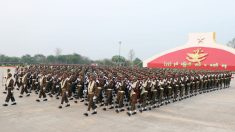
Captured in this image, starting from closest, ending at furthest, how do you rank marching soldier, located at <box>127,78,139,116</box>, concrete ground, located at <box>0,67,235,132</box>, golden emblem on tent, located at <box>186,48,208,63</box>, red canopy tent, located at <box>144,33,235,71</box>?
concrete ground, located at <box>0,67,235,132</box> < marching soldier, located at <box>127,78,139,116</box> < red canopy tent, located at <box>144,33,235,71</box> < golden emblem on tent, located at <box>186,48,208,63</box>

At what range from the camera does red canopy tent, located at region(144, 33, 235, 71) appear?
1709 inches

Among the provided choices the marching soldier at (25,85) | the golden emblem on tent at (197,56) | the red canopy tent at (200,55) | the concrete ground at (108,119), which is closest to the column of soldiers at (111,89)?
the marching soldier at (25,85)

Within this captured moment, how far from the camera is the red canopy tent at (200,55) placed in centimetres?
4341

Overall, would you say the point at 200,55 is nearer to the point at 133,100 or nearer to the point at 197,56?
the point at 197,56

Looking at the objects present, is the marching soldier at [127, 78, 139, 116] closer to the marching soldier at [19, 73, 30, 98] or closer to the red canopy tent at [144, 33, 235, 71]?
the marching soldier at [19, 73, 30, 98]

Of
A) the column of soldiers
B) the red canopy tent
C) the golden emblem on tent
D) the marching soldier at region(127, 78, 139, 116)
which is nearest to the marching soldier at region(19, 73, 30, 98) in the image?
the column of soldiers

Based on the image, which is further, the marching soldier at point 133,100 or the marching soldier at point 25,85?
the marching soldier at point 25,85

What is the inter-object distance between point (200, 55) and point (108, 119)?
123ft

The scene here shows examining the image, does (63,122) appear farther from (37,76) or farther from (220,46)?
(220,46)

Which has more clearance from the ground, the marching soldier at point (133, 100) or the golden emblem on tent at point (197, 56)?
the golden emblem on tent at point (197, 56)

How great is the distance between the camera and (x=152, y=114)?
1205cm

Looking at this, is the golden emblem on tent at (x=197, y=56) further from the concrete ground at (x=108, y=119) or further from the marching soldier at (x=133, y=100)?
the marching soldier at (x=133, y=100)

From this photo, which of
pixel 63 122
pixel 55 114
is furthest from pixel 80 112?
pixel 63 122

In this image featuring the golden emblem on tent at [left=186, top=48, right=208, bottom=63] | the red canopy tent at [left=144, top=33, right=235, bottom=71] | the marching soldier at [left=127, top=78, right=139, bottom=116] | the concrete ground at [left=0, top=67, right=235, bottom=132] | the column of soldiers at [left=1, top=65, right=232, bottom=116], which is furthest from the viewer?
the golden emblem on tent at [left=186, top=48, right=208, bottom=63]
